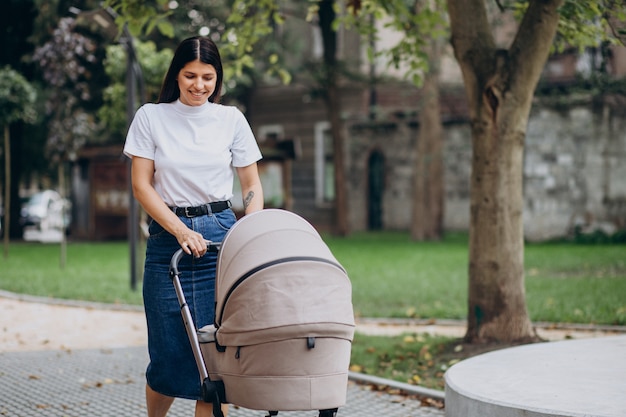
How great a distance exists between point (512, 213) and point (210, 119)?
13.5 feet

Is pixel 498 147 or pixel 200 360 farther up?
pixel 498 147

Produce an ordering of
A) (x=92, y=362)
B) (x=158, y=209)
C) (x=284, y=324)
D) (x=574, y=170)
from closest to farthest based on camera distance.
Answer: (x=284, y=324) < (x=158, y=209) < (x=92, y=362) < (x=574, y=170)

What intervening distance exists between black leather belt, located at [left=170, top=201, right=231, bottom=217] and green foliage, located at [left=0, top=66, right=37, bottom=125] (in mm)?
16483

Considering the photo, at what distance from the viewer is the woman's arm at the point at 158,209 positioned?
418cm

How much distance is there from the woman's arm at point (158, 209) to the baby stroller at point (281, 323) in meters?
0.29

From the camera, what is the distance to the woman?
4.35 m

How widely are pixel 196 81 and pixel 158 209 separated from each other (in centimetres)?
59

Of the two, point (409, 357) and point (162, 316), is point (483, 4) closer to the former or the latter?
→ point (409, 357)

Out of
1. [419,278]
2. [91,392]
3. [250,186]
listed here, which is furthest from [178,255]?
[419,278]

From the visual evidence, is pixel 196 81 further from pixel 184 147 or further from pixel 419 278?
pixel 419 278

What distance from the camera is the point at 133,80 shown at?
13.2 meters

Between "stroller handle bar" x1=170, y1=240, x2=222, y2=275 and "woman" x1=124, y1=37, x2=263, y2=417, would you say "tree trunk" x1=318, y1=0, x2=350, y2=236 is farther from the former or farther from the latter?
"stroller handle bar" x1=170, y1=240, x2=222, y2=275

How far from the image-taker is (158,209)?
4316 mm

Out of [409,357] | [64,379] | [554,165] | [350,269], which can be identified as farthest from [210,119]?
[554,165]
